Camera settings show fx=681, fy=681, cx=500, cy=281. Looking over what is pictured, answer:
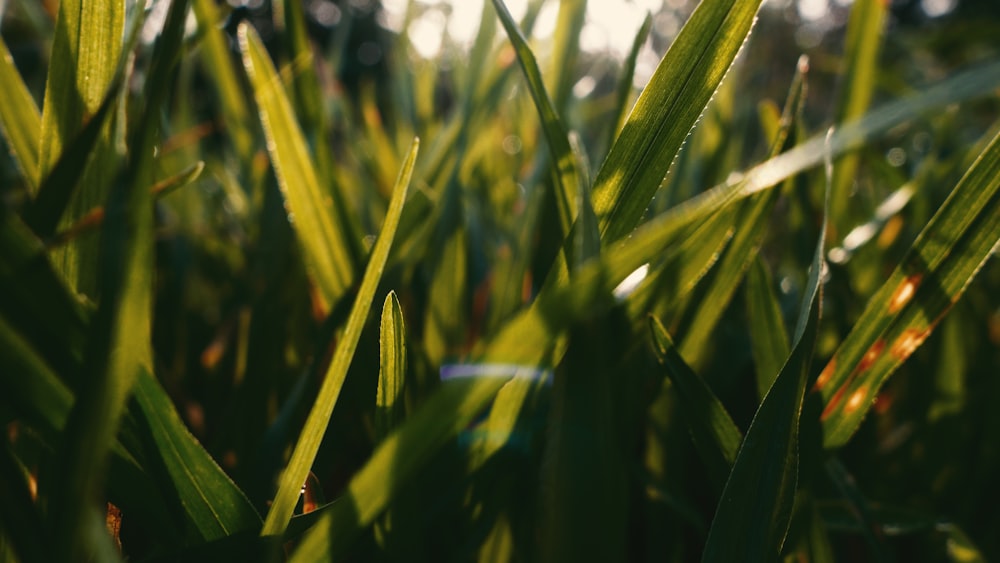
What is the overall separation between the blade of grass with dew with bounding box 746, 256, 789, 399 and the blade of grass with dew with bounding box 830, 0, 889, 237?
265 millimetres

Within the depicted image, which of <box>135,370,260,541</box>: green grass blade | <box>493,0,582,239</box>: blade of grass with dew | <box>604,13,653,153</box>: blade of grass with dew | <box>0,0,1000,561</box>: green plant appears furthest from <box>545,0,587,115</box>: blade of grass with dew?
<box>135,370,260,541</box>: green grass blade

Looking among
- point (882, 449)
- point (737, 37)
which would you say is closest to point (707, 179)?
point (882, 449)

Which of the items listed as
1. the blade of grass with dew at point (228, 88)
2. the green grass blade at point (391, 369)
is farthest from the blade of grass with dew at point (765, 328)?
the blade of grass with dew at point (228, 88)

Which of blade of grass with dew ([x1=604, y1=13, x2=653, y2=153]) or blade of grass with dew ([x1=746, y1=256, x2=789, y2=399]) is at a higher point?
blade of grass with dew ([x1=604, y1=13, x2=653, y2=153])

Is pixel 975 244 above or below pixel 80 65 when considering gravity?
below

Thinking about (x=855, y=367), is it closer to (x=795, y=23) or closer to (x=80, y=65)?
(x=80, y=65)

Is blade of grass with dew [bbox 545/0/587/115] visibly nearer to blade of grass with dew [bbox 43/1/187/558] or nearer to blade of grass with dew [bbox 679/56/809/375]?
blade of grass with dew [bbox 679/56/809/375]

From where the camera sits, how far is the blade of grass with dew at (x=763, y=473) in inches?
7.0

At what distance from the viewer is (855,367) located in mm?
232

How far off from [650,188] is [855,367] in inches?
3.9

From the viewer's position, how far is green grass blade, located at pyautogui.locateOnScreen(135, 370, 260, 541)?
0.18 metres

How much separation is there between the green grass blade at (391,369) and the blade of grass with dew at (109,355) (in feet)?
0.20

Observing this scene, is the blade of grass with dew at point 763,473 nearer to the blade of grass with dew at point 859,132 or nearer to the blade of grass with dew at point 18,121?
the blade of grass with dew at point 859,132

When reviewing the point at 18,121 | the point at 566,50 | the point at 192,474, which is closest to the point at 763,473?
the point at 192,474
